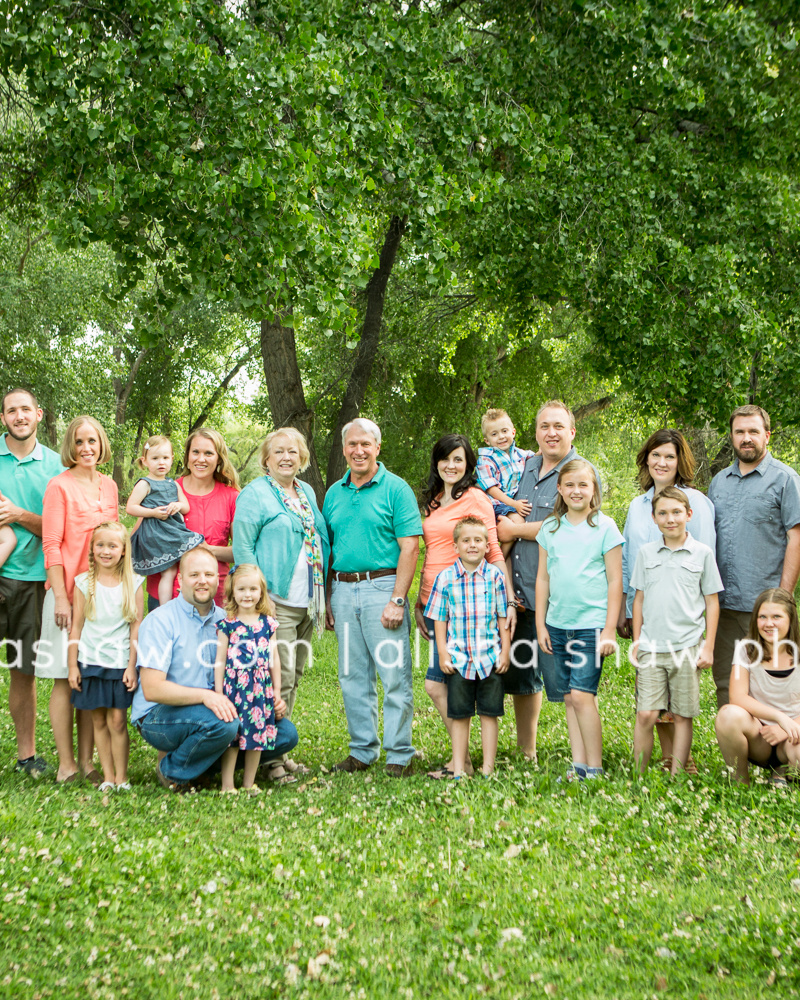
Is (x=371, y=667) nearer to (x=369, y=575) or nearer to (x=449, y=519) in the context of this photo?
(x=369, y=575)

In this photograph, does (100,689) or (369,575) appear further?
(369,575)

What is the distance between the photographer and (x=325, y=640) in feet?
48.3

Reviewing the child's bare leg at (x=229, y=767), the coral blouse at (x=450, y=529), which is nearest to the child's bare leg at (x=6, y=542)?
the child's bare leg at (x=229, y=767)

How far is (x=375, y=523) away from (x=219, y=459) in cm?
146

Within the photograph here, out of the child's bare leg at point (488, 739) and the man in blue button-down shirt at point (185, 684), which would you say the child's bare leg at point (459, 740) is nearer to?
the child's bare leg at point (488, 739)

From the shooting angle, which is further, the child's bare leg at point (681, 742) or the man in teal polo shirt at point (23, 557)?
the man in teal polo shirt at point (23, 557)

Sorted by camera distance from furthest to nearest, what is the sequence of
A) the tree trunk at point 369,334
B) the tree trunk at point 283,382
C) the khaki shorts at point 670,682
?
the tree trunk at point 369,334, the tree trunk at point 283,382, the khaki shorts at point 670,682

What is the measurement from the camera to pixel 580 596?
6062mm

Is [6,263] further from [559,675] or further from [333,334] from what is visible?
[559,675]

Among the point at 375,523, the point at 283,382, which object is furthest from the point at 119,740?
the point at 283,382

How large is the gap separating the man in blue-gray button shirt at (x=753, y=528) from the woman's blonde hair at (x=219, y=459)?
12.6 ft

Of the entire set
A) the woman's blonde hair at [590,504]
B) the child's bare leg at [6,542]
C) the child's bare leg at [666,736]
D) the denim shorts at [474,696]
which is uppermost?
the woman's blonde hair at [590,504]

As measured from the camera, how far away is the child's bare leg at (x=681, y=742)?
19.8ft

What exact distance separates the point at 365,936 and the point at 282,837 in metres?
1.29
